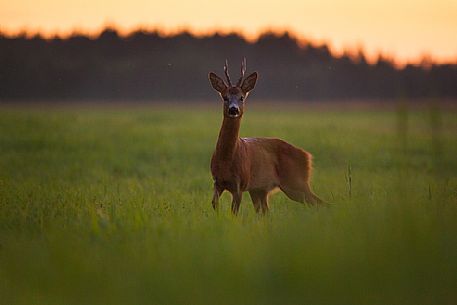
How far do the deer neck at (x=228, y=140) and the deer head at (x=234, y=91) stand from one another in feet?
0.42

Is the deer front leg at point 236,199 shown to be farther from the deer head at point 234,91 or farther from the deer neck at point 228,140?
the deer head at point 234,91

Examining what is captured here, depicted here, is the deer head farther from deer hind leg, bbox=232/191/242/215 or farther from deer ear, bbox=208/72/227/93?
deer hind leg, bbox=232/191/242/215

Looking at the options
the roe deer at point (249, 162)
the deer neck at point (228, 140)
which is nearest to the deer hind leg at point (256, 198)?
the roe deer at point (249, 162)

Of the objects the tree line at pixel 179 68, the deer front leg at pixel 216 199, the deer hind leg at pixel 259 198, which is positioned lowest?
the deer hind leg at pixel 259 198

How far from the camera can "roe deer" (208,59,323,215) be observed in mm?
10914

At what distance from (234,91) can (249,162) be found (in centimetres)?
98

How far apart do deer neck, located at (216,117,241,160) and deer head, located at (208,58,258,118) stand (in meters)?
0.13

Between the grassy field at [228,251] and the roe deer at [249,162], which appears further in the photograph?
the roe deer at [249,162]

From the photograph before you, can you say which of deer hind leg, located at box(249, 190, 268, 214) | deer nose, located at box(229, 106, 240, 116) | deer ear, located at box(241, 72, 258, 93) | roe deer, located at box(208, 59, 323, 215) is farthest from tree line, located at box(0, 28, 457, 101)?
deer nose, located at box(229, 106, 240, 116)

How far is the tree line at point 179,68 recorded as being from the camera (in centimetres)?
5572

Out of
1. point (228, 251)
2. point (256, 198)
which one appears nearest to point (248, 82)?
point (256, 198)

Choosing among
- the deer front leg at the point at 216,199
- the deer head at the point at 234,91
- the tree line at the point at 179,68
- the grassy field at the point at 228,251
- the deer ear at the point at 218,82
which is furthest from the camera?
the tree line at the point at 179,68

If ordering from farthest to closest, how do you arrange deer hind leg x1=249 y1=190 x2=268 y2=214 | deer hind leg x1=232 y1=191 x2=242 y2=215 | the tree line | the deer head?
the tree line
deer hind leg x1=249 y1=190 x2=268 y2=214
the deer head
deer hind leg x1=232 y1=191 x2=242 y2=215

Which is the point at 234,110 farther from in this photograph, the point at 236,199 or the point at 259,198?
the point at 259,198
